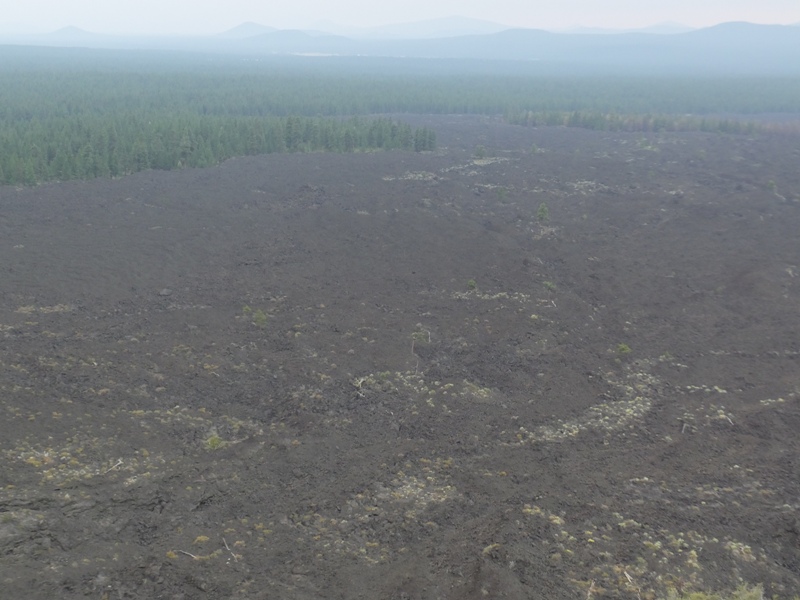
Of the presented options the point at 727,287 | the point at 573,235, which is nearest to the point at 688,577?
the point at 727,287

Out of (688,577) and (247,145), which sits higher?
(247,145)

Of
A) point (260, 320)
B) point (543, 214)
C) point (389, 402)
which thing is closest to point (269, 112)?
point (543, 214)

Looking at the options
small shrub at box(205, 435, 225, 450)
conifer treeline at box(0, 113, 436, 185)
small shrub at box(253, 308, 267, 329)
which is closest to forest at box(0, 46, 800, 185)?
conifer treeline at box(0, 113, 436, 185)

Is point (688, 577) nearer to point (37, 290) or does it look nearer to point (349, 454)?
point (349, 454)

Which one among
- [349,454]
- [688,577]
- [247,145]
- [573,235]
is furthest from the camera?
[247,145]

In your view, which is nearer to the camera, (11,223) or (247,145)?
(11,223)

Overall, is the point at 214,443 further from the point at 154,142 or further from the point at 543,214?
the point at 154,142

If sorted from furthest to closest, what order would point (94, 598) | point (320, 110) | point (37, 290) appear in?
point (320, 110)
point (37, 290)
point (94, 598)

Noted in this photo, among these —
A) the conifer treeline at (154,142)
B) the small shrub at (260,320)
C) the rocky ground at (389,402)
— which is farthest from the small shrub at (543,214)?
the conifer treeline at (154,142)
